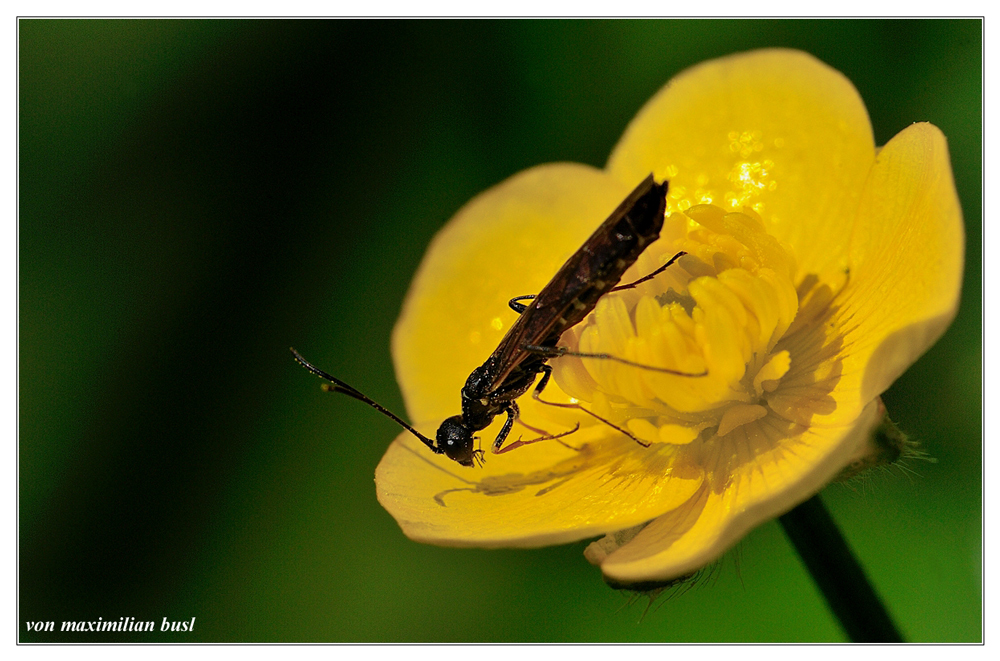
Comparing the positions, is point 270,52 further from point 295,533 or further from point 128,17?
point 295,533

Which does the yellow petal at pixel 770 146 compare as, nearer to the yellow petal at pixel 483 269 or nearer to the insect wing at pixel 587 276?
the yellow petal at pixel 483 269

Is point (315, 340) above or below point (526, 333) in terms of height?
below

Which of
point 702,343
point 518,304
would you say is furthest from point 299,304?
point 702,343

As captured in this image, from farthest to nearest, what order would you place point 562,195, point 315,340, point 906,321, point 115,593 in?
point 315,340, point 115,593, point 562,195, point 906,321

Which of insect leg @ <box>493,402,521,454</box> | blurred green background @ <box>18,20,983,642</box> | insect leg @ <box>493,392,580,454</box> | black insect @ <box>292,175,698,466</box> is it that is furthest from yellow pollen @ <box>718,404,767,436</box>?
blurred green background @ <box>18,20,983,642</box>

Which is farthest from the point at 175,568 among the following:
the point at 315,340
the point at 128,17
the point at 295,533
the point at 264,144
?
the point at 128,17

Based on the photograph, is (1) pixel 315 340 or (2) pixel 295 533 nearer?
(2) pixel 295 533

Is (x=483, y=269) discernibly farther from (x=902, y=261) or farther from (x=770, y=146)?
(x=902, y=261)
